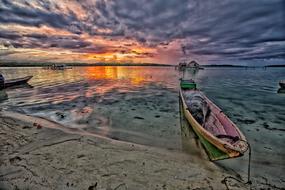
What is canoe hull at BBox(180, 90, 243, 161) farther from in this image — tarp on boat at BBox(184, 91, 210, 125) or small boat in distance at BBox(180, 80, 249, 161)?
tarp on boat at BBox(184, 91, 210, 125)

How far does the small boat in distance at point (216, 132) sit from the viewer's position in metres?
5.63

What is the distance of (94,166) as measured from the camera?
6.22 meters

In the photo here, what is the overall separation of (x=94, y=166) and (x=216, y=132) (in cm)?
615

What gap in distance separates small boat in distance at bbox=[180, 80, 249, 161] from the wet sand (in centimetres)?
88

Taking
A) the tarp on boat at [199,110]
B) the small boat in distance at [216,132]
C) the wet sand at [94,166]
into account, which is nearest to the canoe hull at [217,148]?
the small boat in distance at [216,132]

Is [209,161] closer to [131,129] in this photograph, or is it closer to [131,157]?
[131,157]

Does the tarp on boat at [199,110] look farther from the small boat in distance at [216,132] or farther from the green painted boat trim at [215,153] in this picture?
the green painted boat trim at [215,153]

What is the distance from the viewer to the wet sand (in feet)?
17.5

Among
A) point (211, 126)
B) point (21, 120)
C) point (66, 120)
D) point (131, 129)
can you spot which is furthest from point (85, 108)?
point (211, 126)

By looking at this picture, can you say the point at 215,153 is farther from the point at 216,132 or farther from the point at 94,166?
the point at 94,166

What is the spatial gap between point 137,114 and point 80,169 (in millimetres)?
7762

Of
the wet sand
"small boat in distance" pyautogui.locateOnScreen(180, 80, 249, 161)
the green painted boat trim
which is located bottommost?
the wet sand

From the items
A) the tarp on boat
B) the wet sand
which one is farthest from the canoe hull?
the tarp on boat

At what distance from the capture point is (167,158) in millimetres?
7004
